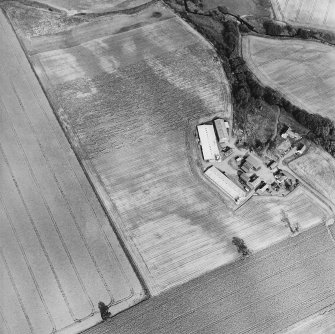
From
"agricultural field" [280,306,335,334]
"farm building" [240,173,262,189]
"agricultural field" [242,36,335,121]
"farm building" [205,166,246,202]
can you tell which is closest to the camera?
"agricultural field" [280,306,335,334]

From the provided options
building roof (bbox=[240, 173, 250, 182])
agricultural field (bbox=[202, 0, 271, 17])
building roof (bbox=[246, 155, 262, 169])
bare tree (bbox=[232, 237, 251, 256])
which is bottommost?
bare tree (bbox=[232, 237, 251, 256])

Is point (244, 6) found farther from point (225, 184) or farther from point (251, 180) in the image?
point (225, 184)

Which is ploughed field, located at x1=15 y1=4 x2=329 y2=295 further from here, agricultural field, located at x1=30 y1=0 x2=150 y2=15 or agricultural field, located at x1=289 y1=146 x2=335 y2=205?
agricultural field, located at x1=30 y1=0 x2=150 y2=15

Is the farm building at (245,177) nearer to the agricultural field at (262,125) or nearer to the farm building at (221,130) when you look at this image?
the agricultural field at (262,125)

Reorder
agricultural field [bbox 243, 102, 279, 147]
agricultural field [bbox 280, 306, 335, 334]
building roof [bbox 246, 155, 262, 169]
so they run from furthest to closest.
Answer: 1. agricultural field [bbox 243, 102, 279, 147]
2. building roof [bbox 246, 155, 262, 169]
3. agricultural field [bbox 280, 306, 335, 334]

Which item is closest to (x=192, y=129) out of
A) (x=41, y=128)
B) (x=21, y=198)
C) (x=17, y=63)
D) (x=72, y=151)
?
(x=72, y=151)

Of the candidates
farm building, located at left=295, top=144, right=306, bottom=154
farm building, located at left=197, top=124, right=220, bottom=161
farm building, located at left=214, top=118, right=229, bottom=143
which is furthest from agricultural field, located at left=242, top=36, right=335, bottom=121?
farm building, located at left=197, top=124, right=220, bottom=161

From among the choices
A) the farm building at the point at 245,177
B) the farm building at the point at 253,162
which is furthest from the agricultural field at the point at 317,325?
the farm building at the point at 253,162
